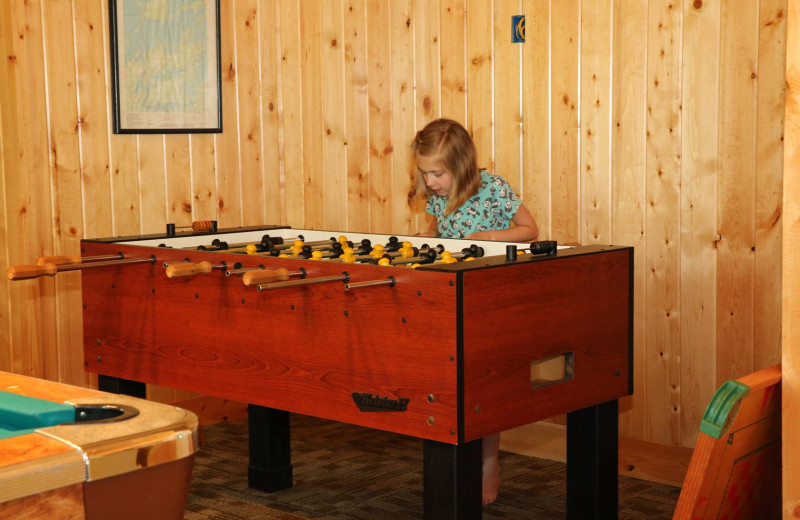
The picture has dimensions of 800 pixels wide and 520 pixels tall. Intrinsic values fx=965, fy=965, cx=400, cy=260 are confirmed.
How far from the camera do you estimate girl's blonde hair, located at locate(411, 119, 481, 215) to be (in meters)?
Result: 3.58

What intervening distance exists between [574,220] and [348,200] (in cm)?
128

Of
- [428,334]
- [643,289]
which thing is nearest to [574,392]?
[428,334]

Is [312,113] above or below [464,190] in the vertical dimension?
above

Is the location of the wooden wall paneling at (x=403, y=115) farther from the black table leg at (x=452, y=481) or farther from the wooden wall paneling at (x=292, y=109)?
the black table leg at (x=452, y=481)

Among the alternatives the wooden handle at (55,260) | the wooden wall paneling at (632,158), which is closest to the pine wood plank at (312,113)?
the wooden wall paneling at (632,158)

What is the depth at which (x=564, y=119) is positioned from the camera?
3934 millimetres

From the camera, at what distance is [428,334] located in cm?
237

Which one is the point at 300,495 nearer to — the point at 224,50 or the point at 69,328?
the point at 69,328

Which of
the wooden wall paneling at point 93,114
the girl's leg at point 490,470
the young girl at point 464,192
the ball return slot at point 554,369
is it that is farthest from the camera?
the wooden wall paneling at point 93,114

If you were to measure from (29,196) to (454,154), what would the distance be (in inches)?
66.6

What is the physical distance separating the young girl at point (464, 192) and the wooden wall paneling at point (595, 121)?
346 millimetres

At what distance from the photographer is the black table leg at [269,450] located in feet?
11.5

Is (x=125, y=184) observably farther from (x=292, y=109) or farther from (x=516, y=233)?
(x=516, y=233)

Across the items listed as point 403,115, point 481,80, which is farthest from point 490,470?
point 403,115
